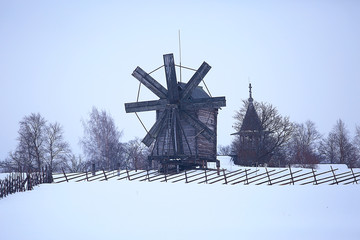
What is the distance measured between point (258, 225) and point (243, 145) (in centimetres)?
2918

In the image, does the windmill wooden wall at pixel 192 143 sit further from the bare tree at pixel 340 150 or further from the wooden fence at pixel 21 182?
the bare tree at pixel 340 150

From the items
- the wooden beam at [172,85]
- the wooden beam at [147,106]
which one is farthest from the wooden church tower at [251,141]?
the wooden beam at [147,106]

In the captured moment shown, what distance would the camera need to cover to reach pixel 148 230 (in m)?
11.5

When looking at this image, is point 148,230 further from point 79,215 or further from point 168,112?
point 168,112

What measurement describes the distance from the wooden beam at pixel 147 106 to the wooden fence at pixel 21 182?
23.6 ft

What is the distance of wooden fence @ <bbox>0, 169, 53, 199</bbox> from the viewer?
19234 mm

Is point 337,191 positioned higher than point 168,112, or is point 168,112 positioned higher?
point 168,112

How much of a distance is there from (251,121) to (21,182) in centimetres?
2677

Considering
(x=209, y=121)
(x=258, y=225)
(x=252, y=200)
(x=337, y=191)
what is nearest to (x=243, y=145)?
(x=209, y=121)

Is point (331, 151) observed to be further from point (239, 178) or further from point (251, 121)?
point (239, 178)

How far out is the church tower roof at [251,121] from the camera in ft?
135

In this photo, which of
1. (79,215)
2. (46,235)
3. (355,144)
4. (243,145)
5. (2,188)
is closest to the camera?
(46,235)

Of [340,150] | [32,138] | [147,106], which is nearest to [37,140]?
[32,138]

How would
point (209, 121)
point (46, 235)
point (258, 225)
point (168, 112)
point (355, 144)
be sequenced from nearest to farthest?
point (46, 235) < point (258, 225) < point (168, 112) < point (209, 121) < point (355, 144)
